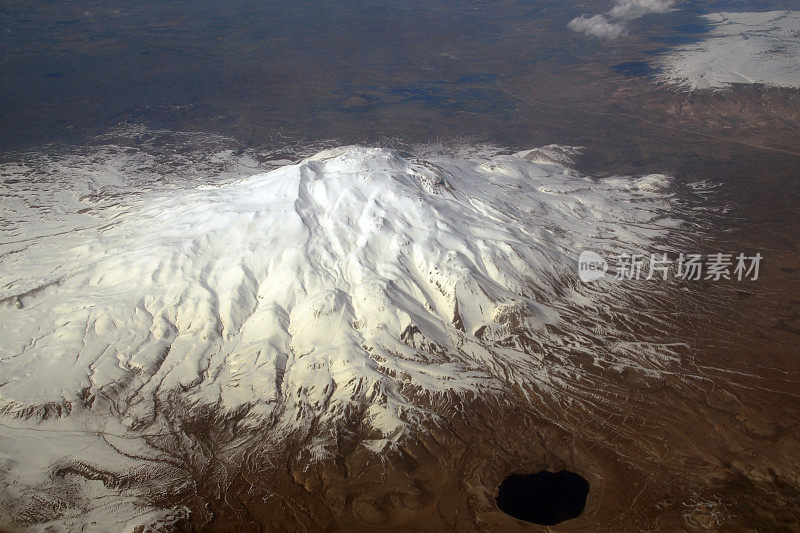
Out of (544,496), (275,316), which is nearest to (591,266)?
(544,496)

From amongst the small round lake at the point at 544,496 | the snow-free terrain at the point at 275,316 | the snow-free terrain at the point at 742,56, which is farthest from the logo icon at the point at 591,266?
the snow-free terrain at the point at 742,56

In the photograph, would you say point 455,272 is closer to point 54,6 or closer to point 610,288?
point 610,288

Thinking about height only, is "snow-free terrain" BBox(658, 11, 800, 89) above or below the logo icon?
above

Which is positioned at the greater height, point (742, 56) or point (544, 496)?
point (742, 56)

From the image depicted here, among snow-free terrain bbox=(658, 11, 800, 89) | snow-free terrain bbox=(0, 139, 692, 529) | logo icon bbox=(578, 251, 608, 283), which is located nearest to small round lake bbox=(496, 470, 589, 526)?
snow-free terrain bbox=(0, 139, 692, 529)

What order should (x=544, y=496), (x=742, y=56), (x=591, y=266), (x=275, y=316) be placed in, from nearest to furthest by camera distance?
(x=544, y=496), (x=275, y=316), (x=591, y=266), (x=742, y=56)

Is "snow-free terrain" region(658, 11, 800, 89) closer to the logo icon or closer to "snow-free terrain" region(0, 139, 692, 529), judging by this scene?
"snow-free terrain" region(0, 139, 692, 529)

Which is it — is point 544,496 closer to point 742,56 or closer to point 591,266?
point 591,266

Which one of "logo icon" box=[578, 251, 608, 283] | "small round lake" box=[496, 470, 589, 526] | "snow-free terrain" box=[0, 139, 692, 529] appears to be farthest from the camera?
"logo icon" box=[578, 251, 608, 283]
